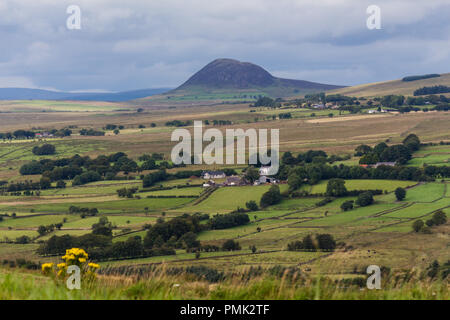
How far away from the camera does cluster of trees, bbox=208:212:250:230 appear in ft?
194

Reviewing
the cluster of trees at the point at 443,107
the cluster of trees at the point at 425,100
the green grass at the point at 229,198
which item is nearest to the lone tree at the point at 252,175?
the green grass at the point at 229,198

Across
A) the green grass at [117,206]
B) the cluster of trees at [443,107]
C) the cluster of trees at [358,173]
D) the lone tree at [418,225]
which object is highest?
the cluster of trees at [443,107]

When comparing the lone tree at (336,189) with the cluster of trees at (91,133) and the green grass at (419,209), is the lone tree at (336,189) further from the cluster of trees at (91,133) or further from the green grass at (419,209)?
the cluster of trees at (91,133)

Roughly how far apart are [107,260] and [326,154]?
69.4 m

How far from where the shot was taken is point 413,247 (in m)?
42.9

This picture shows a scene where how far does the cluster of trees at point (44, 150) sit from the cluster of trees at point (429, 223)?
98572mm

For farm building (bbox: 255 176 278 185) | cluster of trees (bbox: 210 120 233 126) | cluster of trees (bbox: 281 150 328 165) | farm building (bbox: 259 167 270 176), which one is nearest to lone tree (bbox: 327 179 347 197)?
farm building (bbox: 255 176 278 185)

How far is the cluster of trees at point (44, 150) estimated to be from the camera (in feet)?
418

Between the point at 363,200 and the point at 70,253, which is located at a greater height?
the point at 70,253

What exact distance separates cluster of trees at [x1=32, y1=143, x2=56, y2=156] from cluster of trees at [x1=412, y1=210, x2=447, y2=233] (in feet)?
323

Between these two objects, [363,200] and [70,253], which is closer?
[70,253]

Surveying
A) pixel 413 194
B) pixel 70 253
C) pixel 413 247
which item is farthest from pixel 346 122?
pixel 70 253
